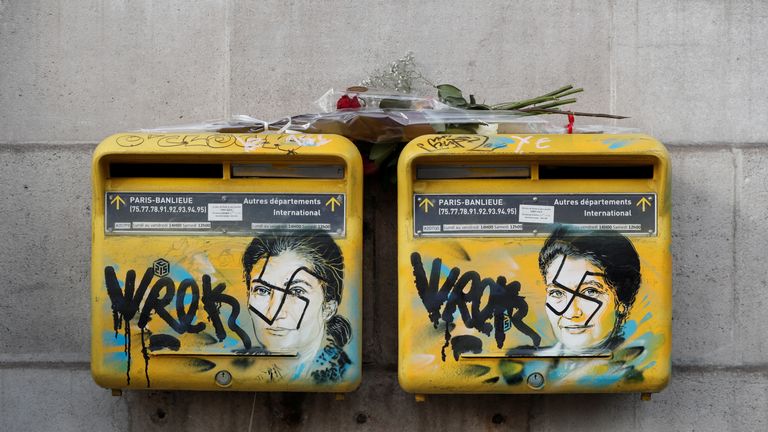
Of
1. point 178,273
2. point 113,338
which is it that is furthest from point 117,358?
point 178,273

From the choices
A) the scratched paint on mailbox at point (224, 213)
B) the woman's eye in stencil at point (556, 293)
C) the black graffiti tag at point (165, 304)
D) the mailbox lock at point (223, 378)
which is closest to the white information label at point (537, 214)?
the woman's eye in stencil at point (556, 293)

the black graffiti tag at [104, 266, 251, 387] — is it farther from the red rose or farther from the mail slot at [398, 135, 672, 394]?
the red rose

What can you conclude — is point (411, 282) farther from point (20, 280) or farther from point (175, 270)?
point (20, 280)

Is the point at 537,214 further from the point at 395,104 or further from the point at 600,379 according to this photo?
the point at 395,104

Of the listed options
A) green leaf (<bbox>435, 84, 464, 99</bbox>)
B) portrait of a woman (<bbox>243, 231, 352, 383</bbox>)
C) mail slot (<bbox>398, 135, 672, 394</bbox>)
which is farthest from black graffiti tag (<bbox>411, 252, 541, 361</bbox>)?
green leaf (<bbox>435, 84, 464, 99</bbox>)

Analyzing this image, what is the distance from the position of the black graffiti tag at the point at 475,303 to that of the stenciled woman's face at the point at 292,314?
0.38 m

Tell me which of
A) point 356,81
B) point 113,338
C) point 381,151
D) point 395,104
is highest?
point 356,81

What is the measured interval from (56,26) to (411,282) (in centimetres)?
202

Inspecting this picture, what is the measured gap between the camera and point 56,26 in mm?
3812

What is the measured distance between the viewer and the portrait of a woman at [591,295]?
10.1 feet

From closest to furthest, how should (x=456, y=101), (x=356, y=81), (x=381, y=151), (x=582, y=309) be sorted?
(x=582, y=309)
(x=381, y=151)
(x=456, y=101)
(x=356, y=81)

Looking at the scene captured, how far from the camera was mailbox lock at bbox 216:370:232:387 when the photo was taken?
311 cm

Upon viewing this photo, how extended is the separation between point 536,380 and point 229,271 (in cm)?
117

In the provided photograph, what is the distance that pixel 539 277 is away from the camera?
3078 mm
